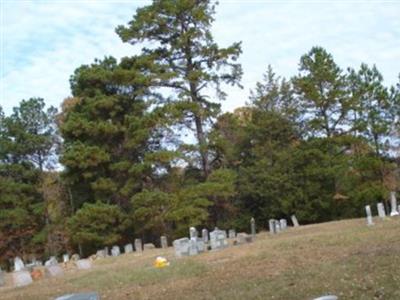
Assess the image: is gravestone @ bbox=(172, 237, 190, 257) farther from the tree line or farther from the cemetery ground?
the tree line

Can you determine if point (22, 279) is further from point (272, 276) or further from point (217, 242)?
point (272, 276)

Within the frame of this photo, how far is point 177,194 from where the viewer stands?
29969 millimetres

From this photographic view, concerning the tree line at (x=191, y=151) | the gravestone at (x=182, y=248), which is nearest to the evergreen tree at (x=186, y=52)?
the tree line at (x=191, y=151)

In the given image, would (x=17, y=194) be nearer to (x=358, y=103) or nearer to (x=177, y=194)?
(x=177, y=194)

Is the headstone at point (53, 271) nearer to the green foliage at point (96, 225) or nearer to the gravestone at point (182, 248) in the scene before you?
the gravestone at point (182, 248)

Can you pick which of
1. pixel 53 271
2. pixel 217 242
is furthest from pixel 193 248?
pixel 53 271

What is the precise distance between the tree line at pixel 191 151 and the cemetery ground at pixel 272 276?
1422 centimetres

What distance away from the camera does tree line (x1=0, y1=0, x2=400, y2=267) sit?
99.6 feet

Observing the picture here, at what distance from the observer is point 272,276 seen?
10.5 m

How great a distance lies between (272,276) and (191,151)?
20.3 meters

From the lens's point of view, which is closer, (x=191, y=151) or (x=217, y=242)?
(x=217, y=242)

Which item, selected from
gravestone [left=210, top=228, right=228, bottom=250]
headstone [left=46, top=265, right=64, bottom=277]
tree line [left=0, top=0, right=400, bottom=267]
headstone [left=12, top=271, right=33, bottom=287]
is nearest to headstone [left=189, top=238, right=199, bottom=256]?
gravestone [left=210, top=228, right=228, bottom=250]

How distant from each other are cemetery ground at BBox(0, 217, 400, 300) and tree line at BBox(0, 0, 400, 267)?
14.2 m

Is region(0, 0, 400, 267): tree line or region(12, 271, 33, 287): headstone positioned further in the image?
region(0, 0, 400, 267): tree line
